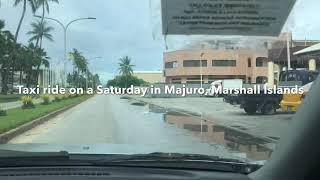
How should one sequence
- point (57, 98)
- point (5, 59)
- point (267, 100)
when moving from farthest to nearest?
1. point (5, 59)
2. point (57, 98)
3. point (267, 100)

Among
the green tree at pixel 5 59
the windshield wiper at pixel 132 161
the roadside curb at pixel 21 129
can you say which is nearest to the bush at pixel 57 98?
the green tree at pixel 5 59

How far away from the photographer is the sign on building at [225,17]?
211 inches

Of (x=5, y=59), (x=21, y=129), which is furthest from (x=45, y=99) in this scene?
(x=5, y=59)

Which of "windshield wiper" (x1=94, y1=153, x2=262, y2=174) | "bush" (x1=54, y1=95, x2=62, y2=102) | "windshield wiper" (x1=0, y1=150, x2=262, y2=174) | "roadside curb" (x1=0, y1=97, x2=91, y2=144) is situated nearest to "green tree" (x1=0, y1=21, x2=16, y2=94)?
"bush" (x1=54, y1=95, x2=62, y2=102)

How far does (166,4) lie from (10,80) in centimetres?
8971

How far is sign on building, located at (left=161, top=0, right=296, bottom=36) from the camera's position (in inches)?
211

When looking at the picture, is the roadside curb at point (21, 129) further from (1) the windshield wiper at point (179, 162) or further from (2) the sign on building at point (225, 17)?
(1) the windshield wiper at point (179, 162)

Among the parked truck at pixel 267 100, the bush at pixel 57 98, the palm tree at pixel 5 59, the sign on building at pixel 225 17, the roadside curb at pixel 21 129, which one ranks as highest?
the palm tree at pixel 5 59

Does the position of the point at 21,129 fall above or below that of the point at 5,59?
below

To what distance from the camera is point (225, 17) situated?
5496mm

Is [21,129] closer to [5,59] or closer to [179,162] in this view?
[179,162]

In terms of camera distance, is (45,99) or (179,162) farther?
(45,99)

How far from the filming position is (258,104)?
31.8 metres

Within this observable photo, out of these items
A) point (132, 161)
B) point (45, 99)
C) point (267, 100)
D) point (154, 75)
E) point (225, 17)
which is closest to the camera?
point (132, 161)
